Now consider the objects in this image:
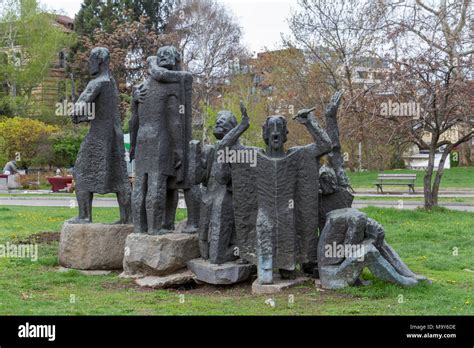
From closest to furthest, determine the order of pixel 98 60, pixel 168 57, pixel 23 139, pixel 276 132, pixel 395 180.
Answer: pixel 276 132
pixel 168 57
pixel 98 60
pixel 395 180
pixel 23 139

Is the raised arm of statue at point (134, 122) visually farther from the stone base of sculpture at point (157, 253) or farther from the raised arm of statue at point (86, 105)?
the stone base of sculpture at point (157, 253)

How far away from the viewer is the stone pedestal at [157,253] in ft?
32.4

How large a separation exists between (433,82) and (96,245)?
11177 millimetres

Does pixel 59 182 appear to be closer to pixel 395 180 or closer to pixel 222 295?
pixel 395 180

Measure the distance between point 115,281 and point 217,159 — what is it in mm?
2227

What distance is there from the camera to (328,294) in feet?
28.1

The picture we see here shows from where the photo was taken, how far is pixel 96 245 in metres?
10.7

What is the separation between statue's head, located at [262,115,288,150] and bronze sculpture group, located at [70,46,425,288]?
16 mm

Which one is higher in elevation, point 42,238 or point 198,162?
point 198,162

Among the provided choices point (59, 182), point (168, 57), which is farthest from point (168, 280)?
point (59, 182)

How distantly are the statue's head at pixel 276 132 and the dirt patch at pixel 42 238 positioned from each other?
20.0ft

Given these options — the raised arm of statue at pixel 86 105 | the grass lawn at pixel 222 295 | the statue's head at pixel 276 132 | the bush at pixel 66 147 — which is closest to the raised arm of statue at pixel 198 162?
the statue's head at pixel 276 132

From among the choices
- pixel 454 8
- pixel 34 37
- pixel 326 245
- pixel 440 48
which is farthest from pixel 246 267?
pixel 34 37

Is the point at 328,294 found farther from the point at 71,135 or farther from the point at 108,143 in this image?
the point at 71,135
